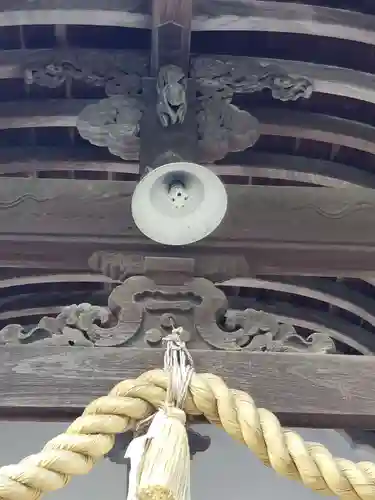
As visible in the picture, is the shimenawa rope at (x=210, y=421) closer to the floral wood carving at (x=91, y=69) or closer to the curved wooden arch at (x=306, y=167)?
the floral wood carving at (x=91, y=69)

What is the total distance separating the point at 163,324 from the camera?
2.64 metres

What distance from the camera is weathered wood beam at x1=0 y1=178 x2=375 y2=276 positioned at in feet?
9.01

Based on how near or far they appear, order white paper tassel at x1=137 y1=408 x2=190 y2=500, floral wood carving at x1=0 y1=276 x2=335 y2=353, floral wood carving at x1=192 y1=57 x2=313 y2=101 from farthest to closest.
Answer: floral wood carving at x1=192 y1=57 x2=313 y2=101, floral wood carving at x1=0 y1=276 x2=335 y2=353, white paper tassel at x1=137 y1=408 x2=190 y2=500

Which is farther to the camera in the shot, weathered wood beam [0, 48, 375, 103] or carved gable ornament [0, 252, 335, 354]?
weathered wood beam [0, 48, 375, 103]

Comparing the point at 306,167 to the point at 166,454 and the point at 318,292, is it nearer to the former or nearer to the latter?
the point at 318,292

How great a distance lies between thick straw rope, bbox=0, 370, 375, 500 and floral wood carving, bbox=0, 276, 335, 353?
0.65 meters

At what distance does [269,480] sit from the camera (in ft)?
20.7

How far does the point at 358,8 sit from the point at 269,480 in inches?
163

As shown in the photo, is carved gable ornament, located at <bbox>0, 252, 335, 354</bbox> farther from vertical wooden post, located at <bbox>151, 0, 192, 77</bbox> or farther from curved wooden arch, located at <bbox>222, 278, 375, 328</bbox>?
curved wooden arch, located at <bbox>222, 278, 375, 328</bbox>

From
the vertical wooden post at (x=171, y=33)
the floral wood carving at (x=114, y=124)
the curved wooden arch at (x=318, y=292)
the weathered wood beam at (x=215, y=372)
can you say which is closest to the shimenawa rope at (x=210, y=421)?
the weathered wood beam at (x=215, y=372)

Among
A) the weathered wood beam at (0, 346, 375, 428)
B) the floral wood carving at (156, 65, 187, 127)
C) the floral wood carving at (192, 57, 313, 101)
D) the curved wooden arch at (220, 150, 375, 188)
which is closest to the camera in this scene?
the weathered wood beam at (0, 346, 375, 428)

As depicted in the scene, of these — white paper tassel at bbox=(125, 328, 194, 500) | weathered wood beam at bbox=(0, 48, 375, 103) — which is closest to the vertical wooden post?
weathered wood beam at bbox=(0, 48, 375, 103)

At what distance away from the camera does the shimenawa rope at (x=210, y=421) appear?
5.93 ft

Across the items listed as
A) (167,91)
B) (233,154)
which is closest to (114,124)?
(167,91)
